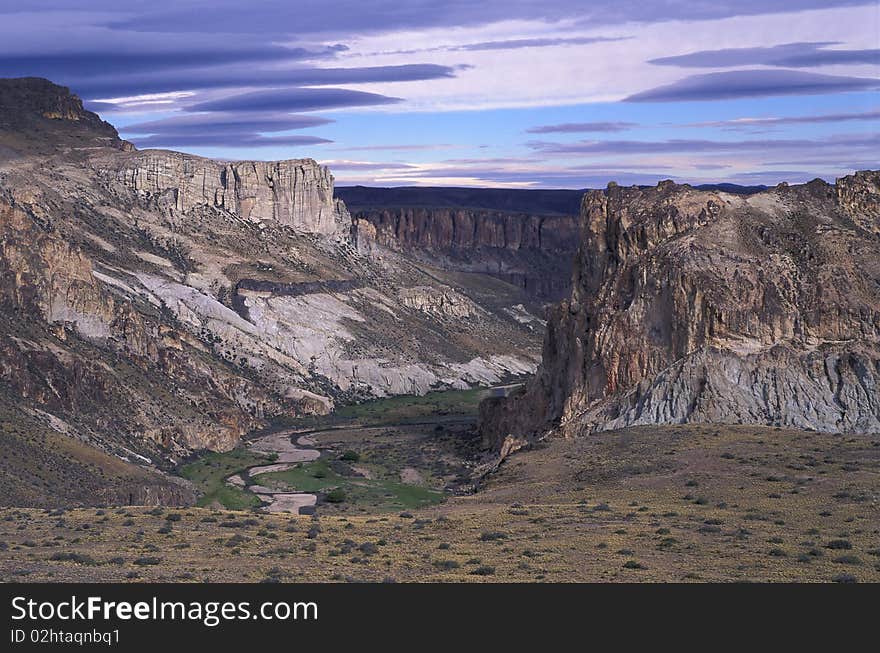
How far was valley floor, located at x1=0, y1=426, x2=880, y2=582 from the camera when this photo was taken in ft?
99.1

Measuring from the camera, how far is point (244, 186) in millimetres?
164875

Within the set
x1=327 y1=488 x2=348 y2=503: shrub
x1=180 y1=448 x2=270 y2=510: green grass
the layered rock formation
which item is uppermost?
the layered rock formation

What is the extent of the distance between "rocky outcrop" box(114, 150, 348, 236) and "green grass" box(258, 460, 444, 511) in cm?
7379

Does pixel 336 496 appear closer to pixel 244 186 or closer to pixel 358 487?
pixel 358 487

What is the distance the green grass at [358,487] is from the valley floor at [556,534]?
59.9 feet

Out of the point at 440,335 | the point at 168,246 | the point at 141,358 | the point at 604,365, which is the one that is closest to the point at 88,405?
the point at 141,358

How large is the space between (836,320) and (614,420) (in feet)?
43.9

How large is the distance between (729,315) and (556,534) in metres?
35.8

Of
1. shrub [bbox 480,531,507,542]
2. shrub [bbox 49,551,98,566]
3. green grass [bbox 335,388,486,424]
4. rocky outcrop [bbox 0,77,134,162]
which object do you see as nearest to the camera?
shrub [bbox 49,551,98,566]

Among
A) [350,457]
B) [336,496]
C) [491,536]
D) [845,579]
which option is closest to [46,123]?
[350,457]

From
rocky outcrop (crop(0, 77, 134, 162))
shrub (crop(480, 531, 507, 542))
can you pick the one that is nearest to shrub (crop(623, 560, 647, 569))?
shrub (crop(480, 531, 507, 542))

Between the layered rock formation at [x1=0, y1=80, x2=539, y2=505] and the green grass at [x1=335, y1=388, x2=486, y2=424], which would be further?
the green grass at [x1=335, y1=388, x2=486, y2=424]

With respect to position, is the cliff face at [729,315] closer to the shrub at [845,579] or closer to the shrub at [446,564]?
the shrub at [446,564]

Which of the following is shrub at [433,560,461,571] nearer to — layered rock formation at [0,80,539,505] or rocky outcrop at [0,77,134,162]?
layered rock formation at [0,80,539,505]
